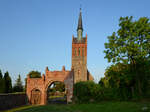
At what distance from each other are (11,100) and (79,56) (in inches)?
977

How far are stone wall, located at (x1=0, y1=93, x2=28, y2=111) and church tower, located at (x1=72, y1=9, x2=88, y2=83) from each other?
1780cm

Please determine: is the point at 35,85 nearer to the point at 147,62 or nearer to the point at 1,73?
the point at 1,73

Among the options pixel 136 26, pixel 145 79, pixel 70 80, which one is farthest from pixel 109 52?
pixel 70 80

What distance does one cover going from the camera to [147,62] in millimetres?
17906

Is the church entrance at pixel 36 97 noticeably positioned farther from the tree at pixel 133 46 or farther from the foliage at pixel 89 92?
the tree at pixel 133 46

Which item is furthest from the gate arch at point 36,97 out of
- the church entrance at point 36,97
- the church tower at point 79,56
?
the church tower at point 79,56

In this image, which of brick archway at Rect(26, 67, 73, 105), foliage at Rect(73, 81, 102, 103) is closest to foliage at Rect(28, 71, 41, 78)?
brick archway at Rect(26, 67, 73, 105)

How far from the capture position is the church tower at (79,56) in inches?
1547

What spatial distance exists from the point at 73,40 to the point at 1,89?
25786 mm

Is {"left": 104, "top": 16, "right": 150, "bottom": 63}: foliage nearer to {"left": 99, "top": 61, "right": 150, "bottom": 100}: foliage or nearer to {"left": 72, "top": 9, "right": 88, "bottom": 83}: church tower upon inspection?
{"left": 99, "top": 61, "right": 150, "bottom": 100}: foliage

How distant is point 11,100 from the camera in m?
20.2

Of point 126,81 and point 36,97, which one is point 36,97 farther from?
point 126,81

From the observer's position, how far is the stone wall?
1795cm

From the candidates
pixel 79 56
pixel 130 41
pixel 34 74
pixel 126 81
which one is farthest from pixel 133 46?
pixel 34 74
